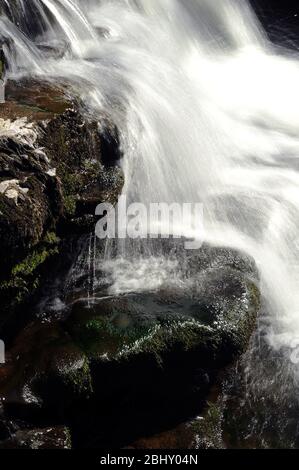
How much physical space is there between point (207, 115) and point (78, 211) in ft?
13.9

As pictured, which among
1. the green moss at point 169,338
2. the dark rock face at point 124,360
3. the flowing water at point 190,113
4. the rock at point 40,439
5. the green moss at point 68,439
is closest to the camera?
the rock at point 40,439

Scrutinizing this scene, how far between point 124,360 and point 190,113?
4572 millimetres

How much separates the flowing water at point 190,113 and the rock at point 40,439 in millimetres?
1693

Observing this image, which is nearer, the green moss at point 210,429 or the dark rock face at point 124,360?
the dark rock face at point 124,360

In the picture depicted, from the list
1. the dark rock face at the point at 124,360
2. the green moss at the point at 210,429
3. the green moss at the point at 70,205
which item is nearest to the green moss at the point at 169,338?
the dark rock face at the point at 124,360

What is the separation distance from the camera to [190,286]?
5863 mm

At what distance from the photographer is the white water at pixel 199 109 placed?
6.78 m

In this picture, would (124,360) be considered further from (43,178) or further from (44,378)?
A: (43,178)

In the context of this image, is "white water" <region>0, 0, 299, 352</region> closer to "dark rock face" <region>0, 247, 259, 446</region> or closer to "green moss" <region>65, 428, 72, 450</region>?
"dark rock face" <region>0, 247, 259, 446</region>

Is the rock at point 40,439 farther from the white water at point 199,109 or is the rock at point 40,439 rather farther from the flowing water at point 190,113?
the white water at point 199,109

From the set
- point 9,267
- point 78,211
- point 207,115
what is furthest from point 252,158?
point 9,267

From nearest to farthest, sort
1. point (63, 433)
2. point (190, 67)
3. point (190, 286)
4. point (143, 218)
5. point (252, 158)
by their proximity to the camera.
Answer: point (63, 433)
point (190, 286)
point (143, 218)
point (252, 158)
point (190, 67)

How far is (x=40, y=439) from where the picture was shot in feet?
15.3

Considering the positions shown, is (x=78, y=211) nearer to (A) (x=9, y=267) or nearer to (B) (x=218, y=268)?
(A) (x=9, y=267)
